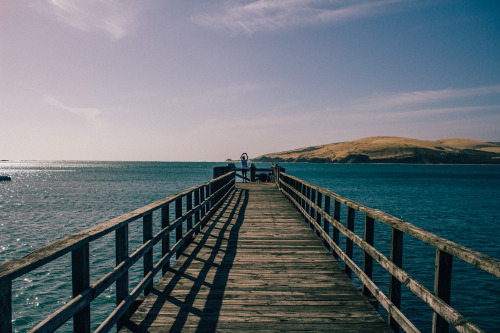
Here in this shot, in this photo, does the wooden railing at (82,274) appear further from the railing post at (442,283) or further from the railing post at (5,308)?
the railing post at (442,283)

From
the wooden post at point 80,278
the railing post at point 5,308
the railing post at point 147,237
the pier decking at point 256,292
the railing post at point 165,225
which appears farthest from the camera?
the railing post at point 165,225

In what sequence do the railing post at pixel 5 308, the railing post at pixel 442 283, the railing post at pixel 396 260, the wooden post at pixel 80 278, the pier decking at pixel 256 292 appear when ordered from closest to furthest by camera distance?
the railing post at pixel 5 308, the railing post at pixel 442 283, the wooden post at pixel 80 278, the railing post at pixel 396 260, the pier decking at pixel 256 292

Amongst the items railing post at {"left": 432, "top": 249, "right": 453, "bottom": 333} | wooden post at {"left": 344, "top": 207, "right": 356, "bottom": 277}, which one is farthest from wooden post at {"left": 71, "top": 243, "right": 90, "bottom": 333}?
wooden post at {"left": 344, "top": 207, "right": 356, "bottom": 277}

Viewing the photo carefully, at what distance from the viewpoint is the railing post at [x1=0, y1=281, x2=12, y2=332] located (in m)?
1.80

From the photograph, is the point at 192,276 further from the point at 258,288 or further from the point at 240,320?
the point at 240,320

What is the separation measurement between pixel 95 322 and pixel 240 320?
6.76 meters

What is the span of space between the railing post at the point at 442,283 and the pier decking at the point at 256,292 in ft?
3.79

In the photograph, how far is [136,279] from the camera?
11289 mm

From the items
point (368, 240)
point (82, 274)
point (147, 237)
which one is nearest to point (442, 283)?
point (368, 240)

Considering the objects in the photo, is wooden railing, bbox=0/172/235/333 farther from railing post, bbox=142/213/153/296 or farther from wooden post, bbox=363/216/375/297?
wooden post, bbox=363/216/375/297

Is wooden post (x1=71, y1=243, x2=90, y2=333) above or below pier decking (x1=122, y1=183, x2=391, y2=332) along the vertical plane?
above

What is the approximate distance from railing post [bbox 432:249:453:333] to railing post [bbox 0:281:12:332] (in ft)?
9.72

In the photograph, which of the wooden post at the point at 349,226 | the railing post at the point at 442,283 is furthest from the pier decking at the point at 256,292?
the railing post at the point at 442,283

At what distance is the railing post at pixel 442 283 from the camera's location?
2561mm
